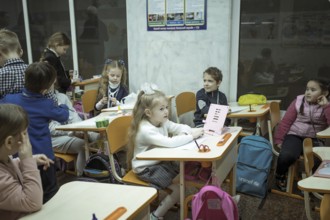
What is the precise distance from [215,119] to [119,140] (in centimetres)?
73

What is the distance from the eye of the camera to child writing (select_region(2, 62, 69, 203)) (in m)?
2.25

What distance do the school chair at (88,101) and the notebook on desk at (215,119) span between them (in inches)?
67.0

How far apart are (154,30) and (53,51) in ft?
4.12

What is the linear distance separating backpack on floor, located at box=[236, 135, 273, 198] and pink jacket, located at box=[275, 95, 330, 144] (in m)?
0.31

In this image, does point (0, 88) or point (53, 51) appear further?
point (53, 51)

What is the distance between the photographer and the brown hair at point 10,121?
1253 millimetres

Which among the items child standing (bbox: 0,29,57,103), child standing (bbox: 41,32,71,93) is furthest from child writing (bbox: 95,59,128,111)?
child standing (bbox: 0,29,57,103)

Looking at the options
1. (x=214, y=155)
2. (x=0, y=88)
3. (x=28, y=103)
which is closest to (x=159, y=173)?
(x=214, y=155)

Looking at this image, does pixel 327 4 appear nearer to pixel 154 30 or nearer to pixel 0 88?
pixel 154 30

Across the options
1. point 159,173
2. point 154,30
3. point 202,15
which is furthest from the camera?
point 154,30

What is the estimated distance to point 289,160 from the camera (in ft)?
9.29

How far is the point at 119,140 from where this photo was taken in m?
2.41

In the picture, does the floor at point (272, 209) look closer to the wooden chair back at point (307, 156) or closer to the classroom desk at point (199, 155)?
the classroom desk at point (199, 155)

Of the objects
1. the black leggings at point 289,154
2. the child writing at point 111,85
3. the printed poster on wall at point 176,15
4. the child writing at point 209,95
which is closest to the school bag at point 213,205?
the black leggings at point 289,154
